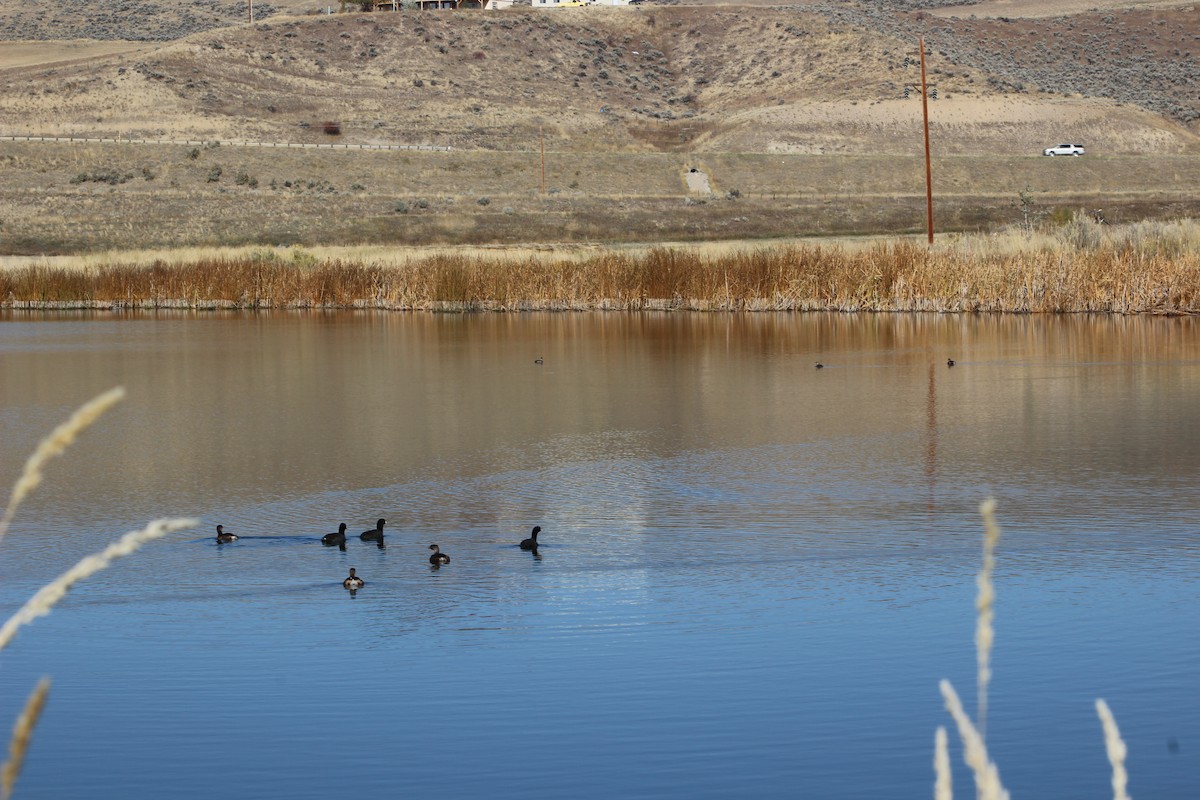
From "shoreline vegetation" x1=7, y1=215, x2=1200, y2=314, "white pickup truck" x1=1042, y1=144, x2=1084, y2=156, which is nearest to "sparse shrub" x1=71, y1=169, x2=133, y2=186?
"shoreline vegetation" x1=7, y1=215, x2=1200, y2=314

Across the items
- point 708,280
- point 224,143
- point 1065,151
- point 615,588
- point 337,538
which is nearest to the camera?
point 615,588

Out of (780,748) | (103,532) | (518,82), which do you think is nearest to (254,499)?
(103,532)

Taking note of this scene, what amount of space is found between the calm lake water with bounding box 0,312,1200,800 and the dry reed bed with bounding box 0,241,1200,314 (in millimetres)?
10526

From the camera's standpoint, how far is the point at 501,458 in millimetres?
16859

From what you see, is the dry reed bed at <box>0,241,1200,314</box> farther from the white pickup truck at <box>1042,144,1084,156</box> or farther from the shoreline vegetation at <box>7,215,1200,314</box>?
the white pickup truck at <box>1042,144,1084,156</box>

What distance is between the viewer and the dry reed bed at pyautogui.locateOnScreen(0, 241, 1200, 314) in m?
33.5

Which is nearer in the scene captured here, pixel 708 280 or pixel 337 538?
pixel 337 538

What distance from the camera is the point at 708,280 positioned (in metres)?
37.4

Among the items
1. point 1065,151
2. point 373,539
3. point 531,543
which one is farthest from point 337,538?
point 1065,151

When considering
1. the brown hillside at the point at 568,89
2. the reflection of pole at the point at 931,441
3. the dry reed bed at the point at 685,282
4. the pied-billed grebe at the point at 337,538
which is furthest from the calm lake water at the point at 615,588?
the brown hillside at the point at 568,89

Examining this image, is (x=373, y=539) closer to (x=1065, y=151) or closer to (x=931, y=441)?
(x=931, y=441)

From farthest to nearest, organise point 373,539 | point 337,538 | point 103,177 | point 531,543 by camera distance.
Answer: point 103,177 < point 373,539 < point 337,538 < point 531,543

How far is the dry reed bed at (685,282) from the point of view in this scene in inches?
1318

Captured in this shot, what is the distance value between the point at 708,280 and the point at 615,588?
27039mm
